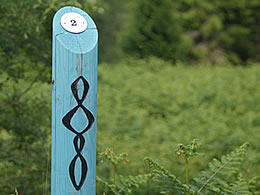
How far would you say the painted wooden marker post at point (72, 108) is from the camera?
6.42ft

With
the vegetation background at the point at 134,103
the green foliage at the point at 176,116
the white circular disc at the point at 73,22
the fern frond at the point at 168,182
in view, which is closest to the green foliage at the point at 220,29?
the vegetation background at the point at 134,103

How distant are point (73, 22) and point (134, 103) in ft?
20.2

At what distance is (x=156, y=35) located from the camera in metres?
14.4

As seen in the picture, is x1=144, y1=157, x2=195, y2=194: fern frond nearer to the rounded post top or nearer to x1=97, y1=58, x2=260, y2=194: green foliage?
the rounded post top

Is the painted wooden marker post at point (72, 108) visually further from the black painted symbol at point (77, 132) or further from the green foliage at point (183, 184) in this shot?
the green foliage at point (183, 184)

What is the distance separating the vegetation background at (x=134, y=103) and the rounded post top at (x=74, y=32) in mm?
626

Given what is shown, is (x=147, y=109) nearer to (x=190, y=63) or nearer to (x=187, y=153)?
(x=187, y=153)

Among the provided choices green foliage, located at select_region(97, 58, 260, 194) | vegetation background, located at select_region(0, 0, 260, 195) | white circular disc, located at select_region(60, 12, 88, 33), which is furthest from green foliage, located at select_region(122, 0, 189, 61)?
white circular disc, located at select_region(60, 12, 88, 33)

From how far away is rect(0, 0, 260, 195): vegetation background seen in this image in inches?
128

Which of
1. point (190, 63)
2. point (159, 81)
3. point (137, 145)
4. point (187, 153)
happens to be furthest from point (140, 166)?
point (190, 63)

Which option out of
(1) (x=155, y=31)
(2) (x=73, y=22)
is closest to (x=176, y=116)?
(2) (x=73, y=22)

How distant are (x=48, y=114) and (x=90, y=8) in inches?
41.6

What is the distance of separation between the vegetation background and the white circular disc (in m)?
0.62

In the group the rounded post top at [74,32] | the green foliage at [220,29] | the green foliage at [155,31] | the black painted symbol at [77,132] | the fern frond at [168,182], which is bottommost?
the fern frond at [168,182]
